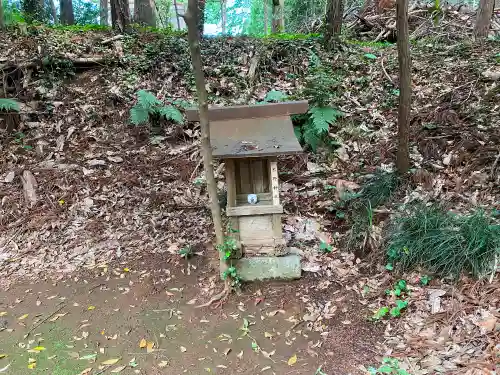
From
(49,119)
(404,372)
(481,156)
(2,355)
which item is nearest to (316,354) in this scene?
(404,372)

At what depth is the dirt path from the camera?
3.25 metres

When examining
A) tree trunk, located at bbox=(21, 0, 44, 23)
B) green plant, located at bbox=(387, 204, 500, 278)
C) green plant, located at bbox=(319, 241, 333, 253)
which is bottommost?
green plant, located at bbox=(319, 241, 333, 253)

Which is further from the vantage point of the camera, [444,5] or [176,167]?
[444,5]

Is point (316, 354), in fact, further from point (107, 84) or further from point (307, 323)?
point (107, 84)

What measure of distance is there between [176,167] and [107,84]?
2678 mm

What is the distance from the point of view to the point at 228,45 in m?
8.49

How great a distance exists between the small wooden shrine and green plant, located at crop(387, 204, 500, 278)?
1265 mm

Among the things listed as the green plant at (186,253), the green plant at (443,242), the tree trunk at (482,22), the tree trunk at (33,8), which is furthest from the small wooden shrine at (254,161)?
the tree trunk at (33,8)

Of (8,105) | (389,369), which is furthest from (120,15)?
(389,369)

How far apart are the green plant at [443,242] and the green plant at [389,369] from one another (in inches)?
43.7

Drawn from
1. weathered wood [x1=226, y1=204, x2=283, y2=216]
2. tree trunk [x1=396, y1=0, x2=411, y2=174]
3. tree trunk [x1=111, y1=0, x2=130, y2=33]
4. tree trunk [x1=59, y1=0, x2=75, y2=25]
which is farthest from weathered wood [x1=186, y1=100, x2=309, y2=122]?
tree trunk [x1=59, y1=0, x2=75, y2=25]

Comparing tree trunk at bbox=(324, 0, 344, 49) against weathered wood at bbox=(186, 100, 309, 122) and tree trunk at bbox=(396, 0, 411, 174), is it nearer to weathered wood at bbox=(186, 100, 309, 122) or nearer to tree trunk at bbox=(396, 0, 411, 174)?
tree trunk at bbox=(396, 0, 411, 174)

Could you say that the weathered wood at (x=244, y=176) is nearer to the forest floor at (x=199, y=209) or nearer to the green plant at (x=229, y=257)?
the green plant at (x=229, y=257)

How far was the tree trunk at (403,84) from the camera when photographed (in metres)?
4.46
